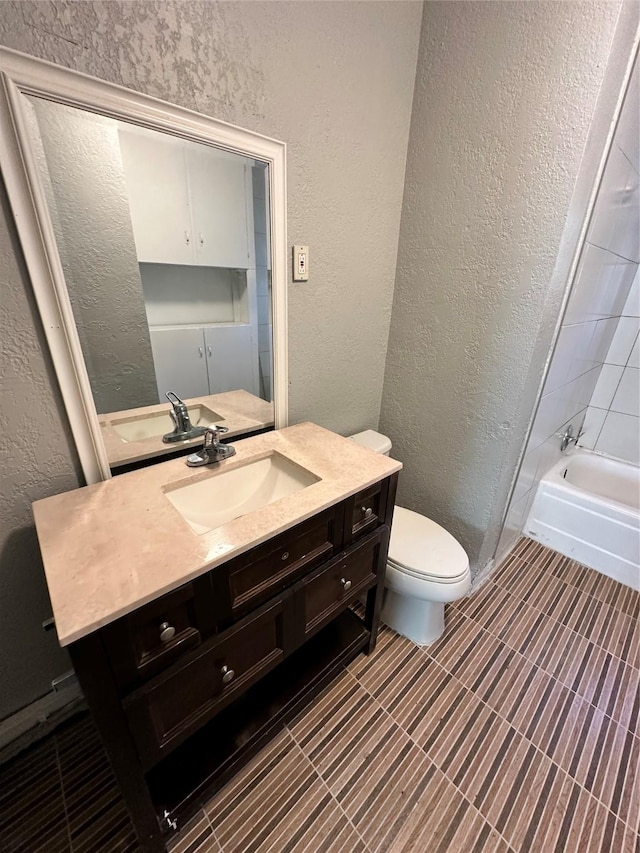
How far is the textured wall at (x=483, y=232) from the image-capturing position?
3.45 feet

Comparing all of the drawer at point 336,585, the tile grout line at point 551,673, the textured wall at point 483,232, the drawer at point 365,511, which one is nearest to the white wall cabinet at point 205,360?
the drawer at point 365,511

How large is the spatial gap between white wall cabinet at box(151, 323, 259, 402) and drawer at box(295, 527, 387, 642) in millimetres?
686

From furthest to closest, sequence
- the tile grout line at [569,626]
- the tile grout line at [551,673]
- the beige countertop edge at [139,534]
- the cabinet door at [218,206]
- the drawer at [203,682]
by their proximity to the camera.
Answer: the tile grout line at [569,626] → the tile grout line at [551,673] → the cabinet door at [218,206] → the drawer at [203,682] → the beige countertop edge at [139,534]

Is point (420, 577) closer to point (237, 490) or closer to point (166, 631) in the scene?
point (237, 490)

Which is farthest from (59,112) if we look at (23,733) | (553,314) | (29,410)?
(23,733)

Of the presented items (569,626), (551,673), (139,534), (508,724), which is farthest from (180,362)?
(569,626)

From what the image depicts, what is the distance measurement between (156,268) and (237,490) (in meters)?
0.71

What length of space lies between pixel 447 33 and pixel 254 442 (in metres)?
1.59

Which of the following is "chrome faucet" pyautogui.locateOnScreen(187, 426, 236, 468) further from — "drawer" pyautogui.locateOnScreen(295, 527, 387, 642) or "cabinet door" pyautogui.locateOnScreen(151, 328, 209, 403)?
"drawer" pyautogui.locateOnScreen(295, 527, 387, 642)

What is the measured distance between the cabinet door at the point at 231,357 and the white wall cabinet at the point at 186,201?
209 mm

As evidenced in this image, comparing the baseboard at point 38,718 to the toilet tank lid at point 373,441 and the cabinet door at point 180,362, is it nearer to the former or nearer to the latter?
the cabinet door at point 180,362

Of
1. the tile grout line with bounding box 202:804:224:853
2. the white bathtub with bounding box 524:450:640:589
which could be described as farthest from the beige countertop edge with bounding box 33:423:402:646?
the white bathtub with bounding box 524:450:640:589

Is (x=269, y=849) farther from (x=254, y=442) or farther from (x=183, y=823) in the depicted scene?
(x=254, y=442)

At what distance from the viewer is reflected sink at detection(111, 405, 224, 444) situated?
1039 mm
